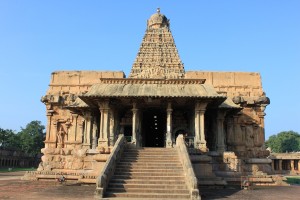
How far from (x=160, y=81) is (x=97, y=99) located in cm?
555

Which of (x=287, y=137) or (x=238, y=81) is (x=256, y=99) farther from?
(x=287, y=137)

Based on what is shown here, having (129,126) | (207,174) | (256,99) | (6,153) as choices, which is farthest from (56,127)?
(6,153)

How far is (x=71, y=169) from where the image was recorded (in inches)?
990

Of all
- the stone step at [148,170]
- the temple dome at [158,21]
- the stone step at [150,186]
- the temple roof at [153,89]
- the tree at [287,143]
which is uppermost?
the temple dome at [158,21]

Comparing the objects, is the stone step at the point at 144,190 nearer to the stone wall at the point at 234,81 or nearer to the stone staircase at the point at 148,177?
the stone staircase at the point at 148,177

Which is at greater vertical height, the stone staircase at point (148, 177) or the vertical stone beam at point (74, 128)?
the vertical stone beam at point (74, 128)

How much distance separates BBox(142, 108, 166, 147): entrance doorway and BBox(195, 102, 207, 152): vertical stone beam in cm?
440

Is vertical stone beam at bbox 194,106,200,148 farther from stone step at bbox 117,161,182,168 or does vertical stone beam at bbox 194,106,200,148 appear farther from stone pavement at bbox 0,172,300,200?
stone step at bbox 117,161,182,168

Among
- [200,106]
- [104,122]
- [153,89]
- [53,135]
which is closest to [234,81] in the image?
[200,106]

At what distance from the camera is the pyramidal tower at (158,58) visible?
35.7 m

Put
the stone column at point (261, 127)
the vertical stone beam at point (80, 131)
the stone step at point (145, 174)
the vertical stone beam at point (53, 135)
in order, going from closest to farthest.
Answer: the stone step at point (145, 174), the vertical stone beam at point (80, 131), the stone column at point (261, 127), the vertical stone beam at point (53, 135)

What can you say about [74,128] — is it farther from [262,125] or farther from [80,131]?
[262,125]

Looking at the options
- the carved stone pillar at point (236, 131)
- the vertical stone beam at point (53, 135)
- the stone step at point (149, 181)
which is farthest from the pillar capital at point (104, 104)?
the carved stone pillar at point (236, 131)

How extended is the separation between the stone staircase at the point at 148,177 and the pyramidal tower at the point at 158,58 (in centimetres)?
1743
